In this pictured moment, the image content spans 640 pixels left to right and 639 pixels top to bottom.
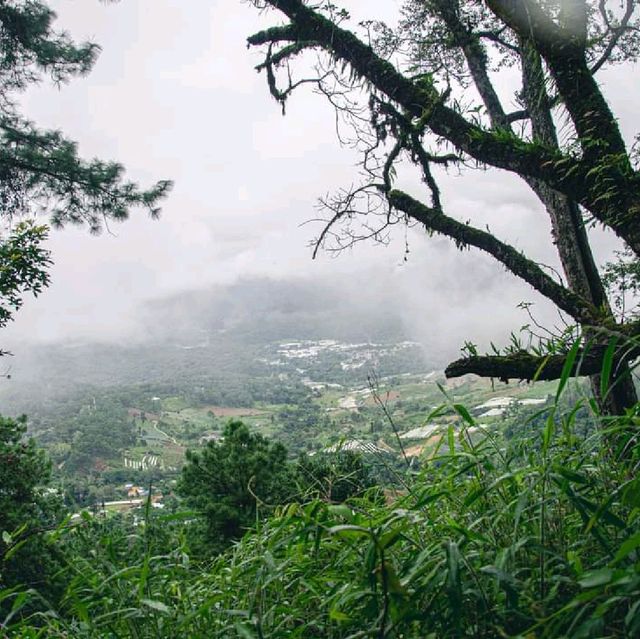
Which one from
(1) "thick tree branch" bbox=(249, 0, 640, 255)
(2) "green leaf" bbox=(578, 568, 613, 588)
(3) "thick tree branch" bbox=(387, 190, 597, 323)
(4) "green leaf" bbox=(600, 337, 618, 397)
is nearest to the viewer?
(2) "green leaf" bbox=(578, 568, 613, 588)

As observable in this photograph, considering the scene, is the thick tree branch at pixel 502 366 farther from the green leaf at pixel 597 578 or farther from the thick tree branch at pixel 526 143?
the green leaf at pixel 597 578

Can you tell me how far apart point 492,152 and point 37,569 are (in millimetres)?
12015

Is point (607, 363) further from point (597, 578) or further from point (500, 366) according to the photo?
point (500, 366)

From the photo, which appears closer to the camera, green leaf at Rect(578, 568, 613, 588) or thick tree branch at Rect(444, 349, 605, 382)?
green leaf at Rect(578, 568, 613, 588)

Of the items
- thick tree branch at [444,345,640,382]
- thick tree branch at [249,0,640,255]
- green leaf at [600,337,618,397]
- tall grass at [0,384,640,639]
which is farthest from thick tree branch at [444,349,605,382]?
green leaf at [600,337,618,397]

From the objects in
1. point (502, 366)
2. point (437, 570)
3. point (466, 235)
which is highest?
point (466, 235)

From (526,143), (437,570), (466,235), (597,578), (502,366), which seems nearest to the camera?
(597,578)

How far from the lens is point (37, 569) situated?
10859mm

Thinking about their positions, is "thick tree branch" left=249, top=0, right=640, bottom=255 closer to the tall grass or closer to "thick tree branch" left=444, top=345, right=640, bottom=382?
"thick tree branch" left=444, top=345, right=640, bottom=382

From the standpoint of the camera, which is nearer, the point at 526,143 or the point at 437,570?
the point at 437,570

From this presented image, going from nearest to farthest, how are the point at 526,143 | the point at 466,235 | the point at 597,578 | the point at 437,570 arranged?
the point at 597,578, the point at 437,570, the point at 526,143, the point at 466,235

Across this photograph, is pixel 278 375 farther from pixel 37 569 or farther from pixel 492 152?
pixel 492 152

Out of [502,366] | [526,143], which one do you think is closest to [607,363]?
[502,366]

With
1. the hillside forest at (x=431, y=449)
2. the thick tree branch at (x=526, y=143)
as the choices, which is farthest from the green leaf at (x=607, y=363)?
the thick tree branch at (x=526, y=143)
